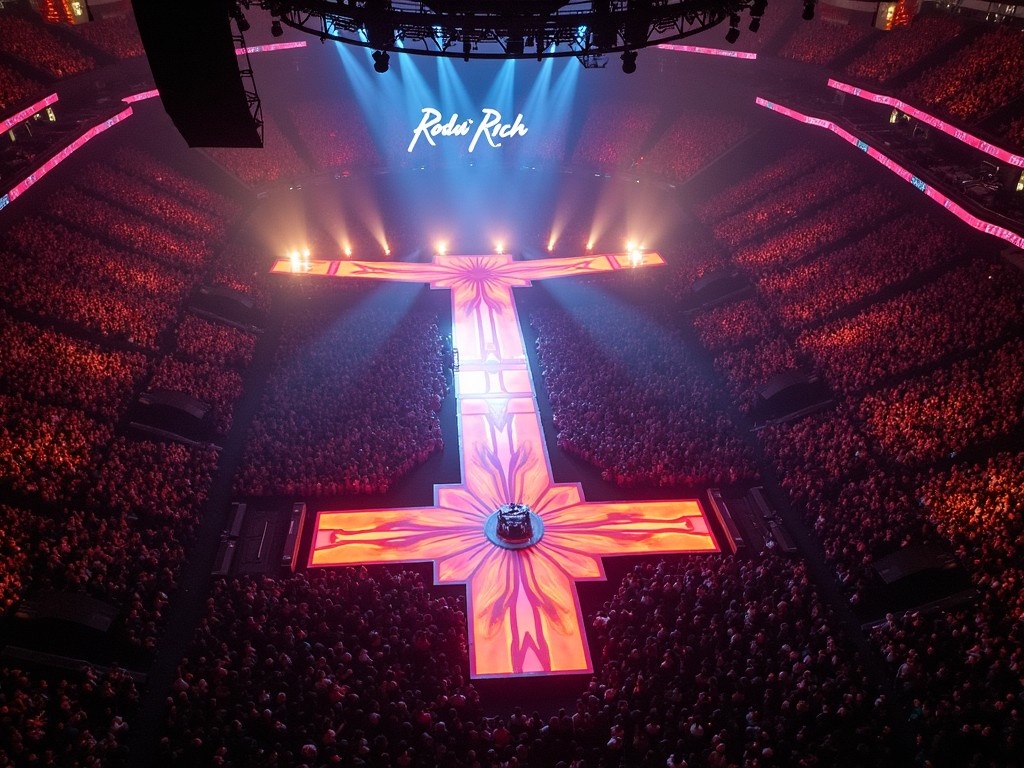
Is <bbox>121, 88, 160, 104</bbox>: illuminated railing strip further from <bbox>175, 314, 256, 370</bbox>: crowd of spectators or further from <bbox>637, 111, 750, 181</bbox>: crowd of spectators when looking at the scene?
<bbox>637, 111, 750, 181</bbox>: crowd of spectators

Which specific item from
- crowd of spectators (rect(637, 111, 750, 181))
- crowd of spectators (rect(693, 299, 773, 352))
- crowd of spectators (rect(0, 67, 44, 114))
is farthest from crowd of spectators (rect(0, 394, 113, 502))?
crowd of spectators (rect(637, 111, 750, 181))

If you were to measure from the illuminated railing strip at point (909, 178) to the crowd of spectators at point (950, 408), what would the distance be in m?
2.58

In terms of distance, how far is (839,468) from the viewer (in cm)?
1523

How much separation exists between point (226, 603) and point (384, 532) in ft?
11.7

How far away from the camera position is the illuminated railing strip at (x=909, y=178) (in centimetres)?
1617

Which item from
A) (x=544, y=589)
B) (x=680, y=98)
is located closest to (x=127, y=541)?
(x=544, y=589)

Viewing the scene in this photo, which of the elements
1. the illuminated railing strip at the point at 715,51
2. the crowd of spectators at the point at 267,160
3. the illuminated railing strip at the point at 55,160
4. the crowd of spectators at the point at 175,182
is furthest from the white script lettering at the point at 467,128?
the illuminated railing strip at the point at 55,160

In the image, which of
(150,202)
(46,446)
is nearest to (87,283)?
(150,202)

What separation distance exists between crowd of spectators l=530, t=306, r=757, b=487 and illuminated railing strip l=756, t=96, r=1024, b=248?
7.48 m

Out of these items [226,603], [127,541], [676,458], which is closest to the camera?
[226,603]

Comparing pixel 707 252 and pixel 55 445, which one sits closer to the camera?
pixel 55 445

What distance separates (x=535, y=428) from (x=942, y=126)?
559 inches

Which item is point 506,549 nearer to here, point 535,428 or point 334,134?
point 535,428

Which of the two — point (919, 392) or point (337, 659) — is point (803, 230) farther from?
point (337, 659)
